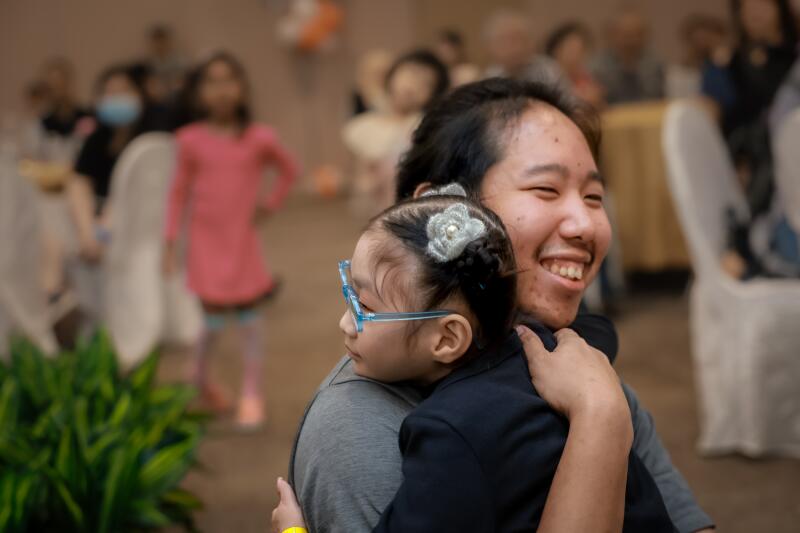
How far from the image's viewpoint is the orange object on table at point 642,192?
5613mm

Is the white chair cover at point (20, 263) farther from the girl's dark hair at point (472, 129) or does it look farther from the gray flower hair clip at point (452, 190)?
the gray flower hair clip at point (452, 190)

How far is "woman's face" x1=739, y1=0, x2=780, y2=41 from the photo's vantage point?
395 centimetres

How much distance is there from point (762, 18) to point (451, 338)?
11.3 ft

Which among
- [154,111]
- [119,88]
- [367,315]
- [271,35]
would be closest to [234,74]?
[119,88]

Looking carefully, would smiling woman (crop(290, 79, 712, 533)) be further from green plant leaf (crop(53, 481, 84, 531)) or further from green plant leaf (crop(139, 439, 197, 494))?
green plant leaf (crop(139, 439, 197, 494))

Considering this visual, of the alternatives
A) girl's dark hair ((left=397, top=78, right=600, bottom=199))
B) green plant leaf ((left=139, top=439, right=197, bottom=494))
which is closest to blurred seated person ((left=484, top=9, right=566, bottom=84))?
green plant leaf ((left=139, top=439, right=197, bottom=494))

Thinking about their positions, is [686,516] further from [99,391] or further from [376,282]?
[99,391]

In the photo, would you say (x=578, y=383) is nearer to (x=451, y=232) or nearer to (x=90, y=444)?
(x=451, y=232)

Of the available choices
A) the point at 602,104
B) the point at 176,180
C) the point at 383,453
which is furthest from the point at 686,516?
the point at 602,104

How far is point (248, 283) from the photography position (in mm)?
3932

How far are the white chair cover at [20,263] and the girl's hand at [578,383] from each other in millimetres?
2822

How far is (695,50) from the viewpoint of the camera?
776cm

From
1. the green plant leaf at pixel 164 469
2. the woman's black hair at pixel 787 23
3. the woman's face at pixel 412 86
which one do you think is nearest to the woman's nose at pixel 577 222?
the green plant leaf at pixel 164 469

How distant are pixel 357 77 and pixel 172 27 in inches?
86.4
